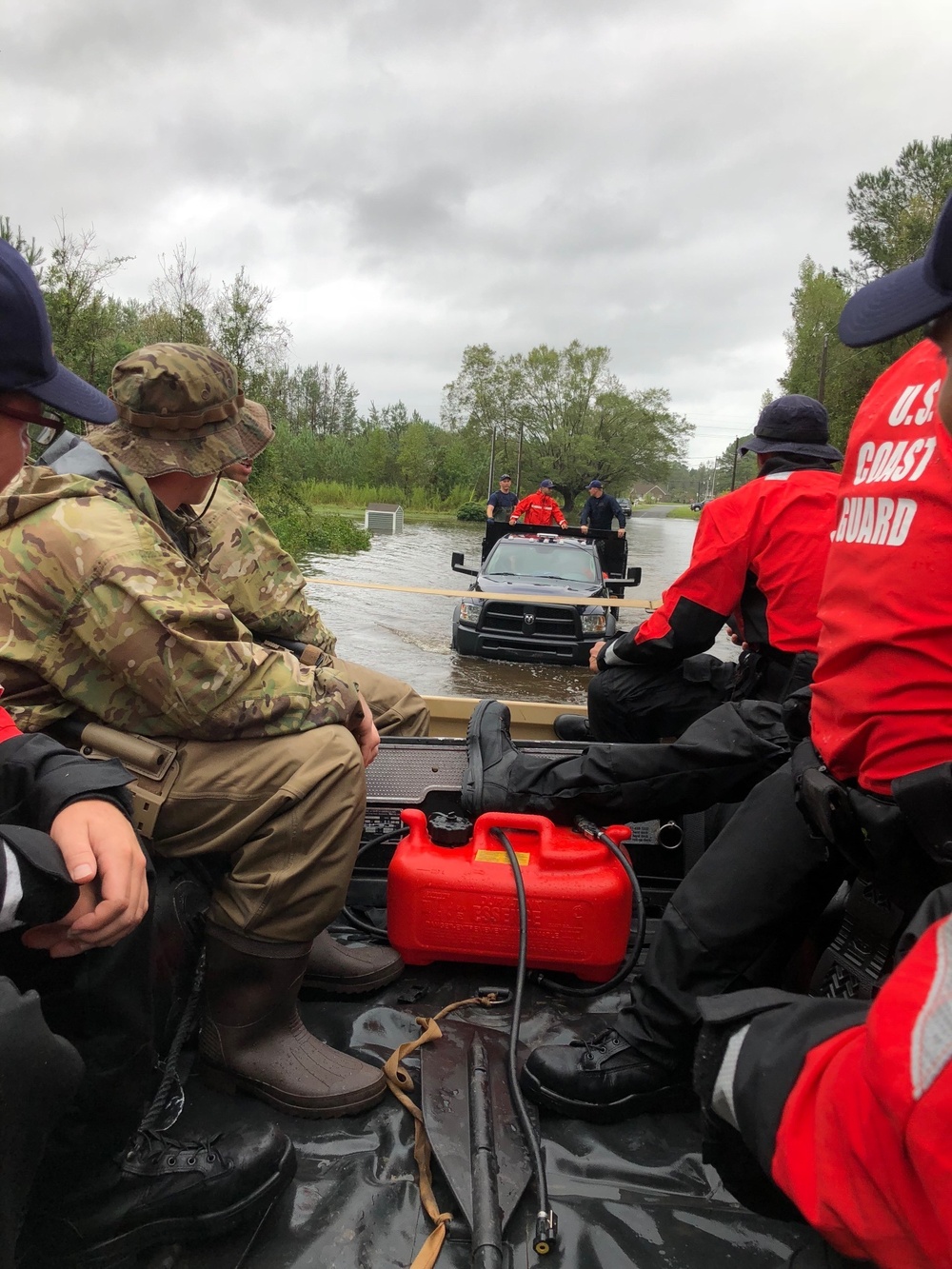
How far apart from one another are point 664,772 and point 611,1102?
103 centimetres

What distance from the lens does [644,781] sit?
2.87m

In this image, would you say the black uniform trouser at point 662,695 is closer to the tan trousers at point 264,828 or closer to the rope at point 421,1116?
the rope at point 421,1116

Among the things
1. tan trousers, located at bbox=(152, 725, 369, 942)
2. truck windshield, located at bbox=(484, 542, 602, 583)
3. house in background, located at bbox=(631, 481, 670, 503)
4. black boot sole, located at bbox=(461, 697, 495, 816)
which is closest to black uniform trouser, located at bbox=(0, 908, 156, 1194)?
tan trousers, located at bbox=(152, 725, 369, 942)

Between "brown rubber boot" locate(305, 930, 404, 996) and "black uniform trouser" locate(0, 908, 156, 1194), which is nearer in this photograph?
"black uniform trouser" locate(0, 908, 156, 1194)

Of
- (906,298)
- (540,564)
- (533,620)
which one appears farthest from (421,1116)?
(540,564)

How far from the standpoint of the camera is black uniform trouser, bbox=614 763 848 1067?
2119 millimetres

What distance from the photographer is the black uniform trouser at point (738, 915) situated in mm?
2119

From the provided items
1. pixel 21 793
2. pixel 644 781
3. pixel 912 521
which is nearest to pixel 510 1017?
pixel 644 781

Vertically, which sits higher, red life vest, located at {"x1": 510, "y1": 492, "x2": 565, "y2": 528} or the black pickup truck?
red life vest, located at {"x1": 510, "y1": 492, "x2": 565, "y2": 528}

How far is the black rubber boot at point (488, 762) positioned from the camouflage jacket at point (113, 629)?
0.91 metres

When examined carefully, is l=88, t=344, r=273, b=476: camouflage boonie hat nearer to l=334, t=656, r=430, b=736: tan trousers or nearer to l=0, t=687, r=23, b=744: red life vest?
l=0, t=687, r=23, b=744: red life vest

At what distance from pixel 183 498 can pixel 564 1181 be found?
6.54ft

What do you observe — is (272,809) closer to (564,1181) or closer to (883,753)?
(564,1181)

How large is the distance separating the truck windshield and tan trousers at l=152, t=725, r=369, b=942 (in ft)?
30.1
